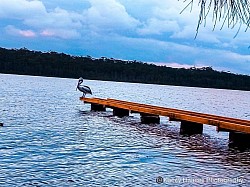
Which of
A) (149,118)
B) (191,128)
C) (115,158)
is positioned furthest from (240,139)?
(149,118)

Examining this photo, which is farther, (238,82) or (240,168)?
(238,82)

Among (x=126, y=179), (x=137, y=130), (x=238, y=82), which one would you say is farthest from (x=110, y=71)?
(x=126, y=179)

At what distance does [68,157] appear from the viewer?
40.6 feet

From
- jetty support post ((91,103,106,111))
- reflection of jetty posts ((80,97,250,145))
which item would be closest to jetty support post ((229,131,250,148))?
reflection of jetty posts ((80,97,250,145))

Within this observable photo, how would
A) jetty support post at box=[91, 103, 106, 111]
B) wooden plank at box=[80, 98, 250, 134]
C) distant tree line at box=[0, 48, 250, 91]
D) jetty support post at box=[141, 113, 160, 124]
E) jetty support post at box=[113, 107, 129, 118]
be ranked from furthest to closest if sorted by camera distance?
distant tree line at box=[0, 48, 250, 91] < jetty support post at box=[91, 103, 106, 111] < jetty support post at box=[113, 107, 129, 118] < jetty support post at box=[141, 113, 160, 124] < wooden plank at box=[80, 98, 250, 134]

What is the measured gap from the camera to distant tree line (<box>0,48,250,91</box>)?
132m

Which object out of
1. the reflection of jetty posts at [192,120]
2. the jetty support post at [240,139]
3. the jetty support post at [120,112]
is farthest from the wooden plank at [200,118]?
the jetty support post at [120,112]

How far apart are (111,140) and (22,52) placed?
436 feet

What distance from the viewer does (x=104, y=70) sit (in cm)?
15150

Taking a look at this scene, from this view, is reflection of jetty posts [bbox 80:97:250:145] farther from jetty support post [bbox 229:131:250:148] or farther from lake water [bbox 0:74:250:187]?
lake water [bbox 0:74:250:187]

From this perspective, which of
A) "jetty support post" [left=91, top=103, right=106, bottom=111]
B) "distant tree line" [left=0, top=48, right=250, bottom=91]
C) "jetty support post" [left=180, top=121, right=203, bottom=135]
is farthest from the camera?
"distant tree line" [left=0, top=48, right=250, bottom=91]

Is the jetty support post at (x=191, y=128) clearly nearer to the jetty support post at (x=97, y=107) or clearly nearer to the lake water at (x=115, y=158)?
the lake water at (x=115, y=158)

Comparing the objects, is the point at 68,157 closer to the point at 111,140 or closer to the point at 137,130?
the point at 111,140

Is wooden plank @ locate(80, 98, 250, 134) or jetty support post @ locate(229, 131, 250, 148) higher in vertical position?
wooden plank @ locate(80, 98, 250, 134)
